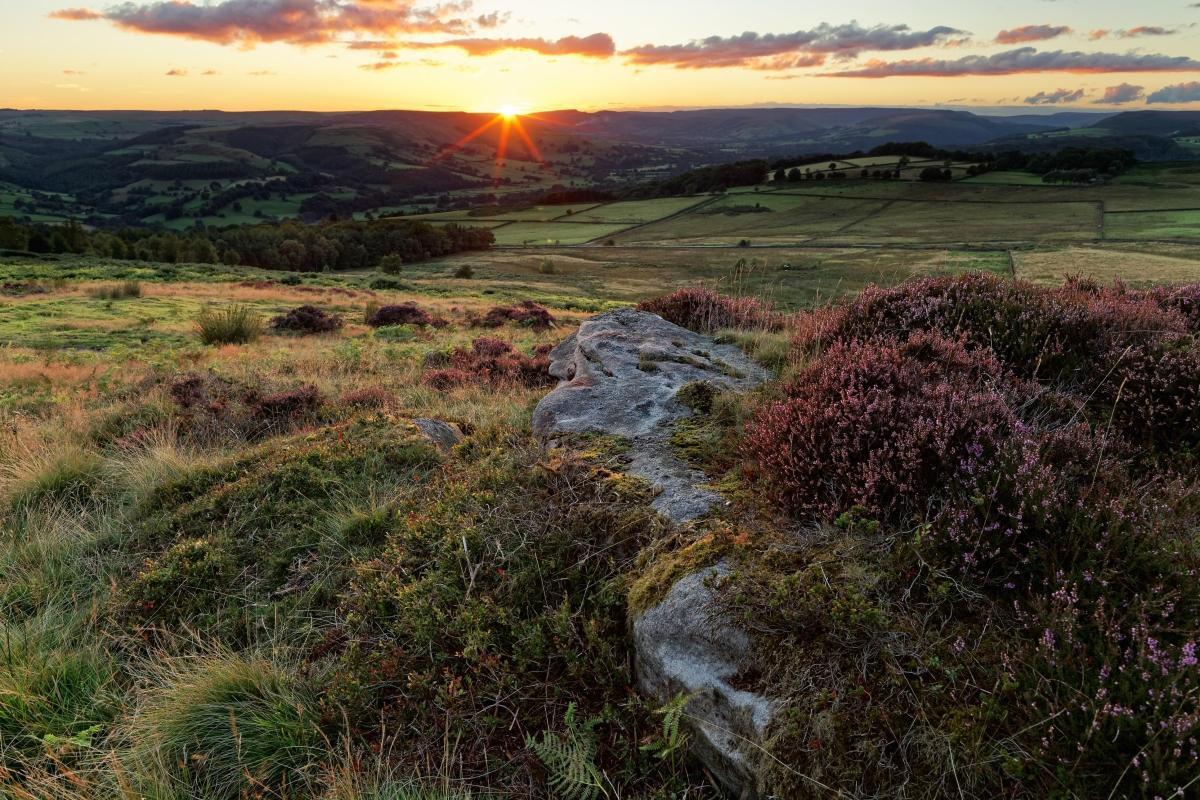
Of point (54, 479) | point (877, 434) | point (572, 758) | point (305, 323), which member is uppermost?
point (877, 434)

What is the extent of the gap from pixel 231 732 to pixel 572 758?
2.07 metres

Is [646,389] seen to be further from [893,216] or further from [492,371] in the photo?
[893,216]

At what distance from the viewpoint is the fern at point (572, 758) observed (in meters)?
2.96

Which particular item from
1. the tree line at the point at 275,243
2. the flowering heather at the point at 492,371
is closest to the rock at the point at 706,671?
the flowering heather at the point at 492,371

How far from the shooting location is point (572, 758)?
301 centimetres

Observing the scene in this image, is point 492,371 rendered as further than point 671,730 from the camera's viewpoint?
Yes

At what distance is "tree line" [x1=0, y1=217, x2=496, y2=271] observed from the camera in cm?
6569

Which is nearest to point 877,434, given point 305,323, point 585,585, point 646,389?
point 585,585

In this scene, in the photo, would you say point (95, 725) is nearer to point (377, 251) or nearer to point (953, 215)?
point (377, 251)

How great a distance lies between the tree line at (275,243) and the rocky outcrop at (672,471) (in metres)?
71.6

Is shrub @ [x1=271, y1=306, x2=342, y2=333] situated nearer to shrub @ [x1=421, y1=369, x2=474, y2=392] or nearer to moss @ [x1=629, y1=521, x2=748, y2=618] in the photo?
shrub @ [x1=421, y1=369, x2=474, y2=392]

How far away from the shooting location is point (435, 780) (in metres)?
3.17

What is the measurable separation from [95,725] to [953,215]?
4655 inches

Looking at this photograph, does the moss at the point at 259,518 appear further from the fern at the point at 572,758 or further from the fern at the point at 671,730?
the fern at the point at 671,730
